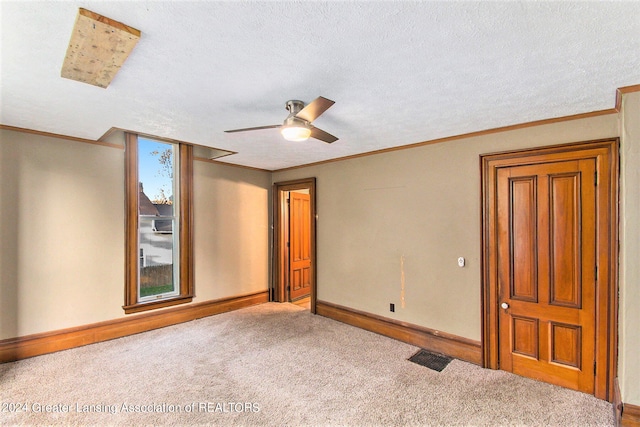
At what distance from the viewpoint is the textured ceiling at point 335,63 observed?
136cm

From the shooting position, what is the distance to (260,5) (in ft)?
4.28

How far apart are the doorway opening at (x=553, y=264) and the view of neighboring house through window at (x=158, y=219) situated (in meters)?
4.05

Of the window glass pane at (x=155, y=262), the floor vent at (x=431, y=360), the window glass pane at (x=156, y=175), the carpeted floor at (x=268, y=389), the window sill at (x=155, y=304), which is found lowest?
the floor vent at (x=431, y=360)

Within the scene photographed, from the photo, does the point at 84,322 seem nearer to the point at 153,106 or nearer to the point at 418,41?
the point at 153,106

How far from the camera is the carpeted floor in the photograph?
2.27 metres

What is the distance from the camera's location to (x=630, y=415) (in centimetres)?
209

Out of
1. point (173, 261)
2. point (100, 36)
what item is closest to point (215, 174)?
point (173, 261)

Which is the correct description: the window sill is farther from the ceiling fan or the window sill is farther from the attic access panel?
the ceiling fan

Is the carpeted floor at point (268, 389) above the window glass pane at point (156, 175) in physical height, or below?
below

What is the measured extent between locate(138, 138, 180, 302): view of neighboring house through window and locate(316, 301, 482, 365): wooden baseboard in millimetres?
2431

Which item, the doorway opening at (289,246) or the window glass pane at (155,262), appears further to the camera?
the doorway opening at (289,246)

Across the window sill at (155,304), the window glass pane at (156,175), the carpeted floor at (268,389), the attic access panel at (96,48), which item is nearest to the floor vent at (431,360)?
the carpeted floor at (268,389)

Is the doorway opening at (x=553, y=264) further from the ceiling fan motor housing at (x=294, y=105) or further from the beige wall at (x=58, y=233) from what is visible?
the beige wall at (x=58, y=233)

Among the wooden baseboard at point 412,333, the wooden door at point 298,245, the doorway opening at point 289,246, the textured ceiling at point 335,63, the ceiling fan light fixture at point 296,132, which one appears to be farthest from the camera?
the wooden door at point 298,245
